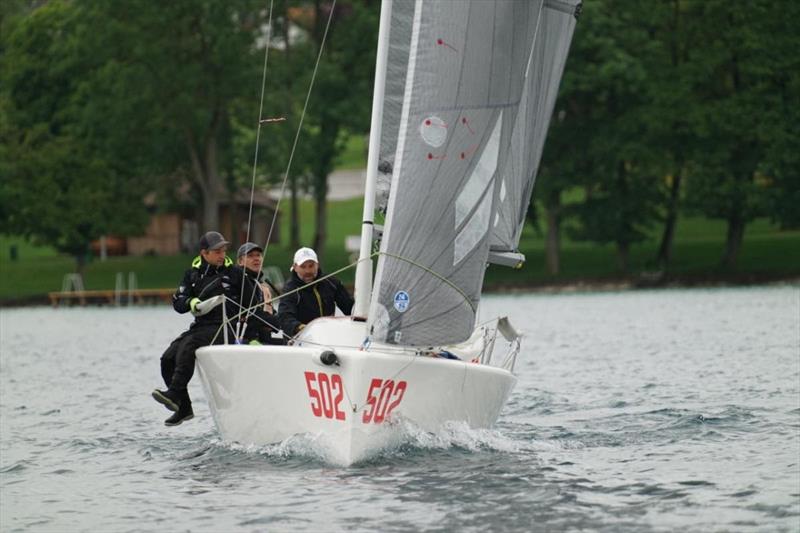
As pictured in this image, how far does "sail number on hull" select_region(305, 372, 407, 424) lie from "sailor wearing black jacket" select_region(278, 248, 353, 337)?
1938 mm

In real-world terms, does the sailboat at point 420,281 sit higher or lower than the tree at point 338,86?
lower

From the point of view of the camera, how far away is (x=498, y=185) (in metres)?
16.9

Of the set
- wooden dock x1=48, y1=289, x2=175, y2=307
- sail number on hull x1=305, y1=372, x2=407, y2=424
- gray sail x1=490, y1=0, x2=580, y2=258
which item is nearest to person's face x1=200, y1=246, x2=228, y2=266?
sail number on hull x1=305, y1=372, x2=407, y2=424

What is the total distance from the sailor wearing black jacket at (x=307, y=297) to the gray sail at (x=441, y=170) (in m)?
1.82

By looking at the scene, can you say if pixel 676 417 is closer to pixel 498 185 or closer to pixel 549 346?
pixel 498 185

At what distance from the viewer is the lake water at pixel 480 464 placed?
1427 centimetres

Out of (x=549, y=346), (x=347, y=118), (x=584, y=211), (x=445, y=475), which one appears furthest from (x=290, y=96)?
(x=445, y=475)

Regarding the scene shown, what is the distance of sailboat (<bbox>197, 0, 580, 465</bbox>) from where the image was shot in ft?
52.7

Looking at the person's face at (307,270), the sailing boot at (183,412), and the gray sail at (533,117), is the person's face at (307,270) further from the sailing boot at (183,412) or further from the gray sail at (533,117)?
the gray sail at (533,117)

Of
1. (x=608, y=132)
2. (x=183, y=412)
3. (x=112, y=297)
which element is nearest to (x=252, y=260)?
(x=183, y=412)

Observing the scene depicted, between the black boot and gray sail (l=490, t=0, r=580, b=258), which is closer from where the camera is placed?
the black boot

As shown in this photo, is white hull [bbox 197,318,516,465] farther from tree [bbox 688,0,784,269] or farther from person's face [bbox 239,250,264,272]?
tree [bbox 688,0,784,269]

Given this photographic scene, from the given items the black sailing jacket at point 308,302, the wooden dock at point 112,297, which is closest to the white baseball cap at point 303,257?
the black sailing jacket at point 308,302

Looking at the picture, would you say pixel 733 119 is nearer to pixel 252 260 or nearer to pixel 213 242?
pixel 252 260
